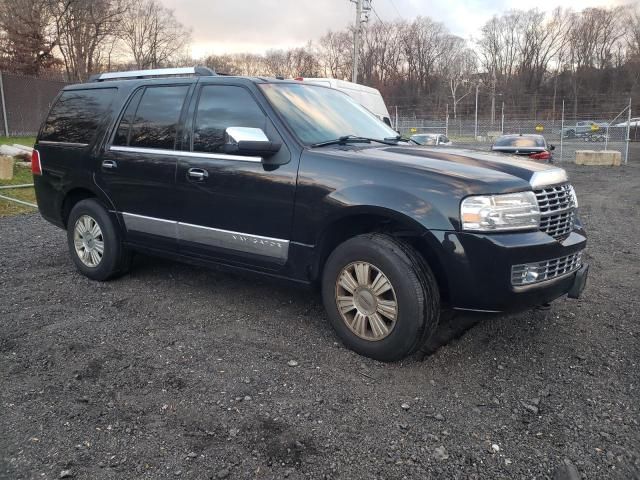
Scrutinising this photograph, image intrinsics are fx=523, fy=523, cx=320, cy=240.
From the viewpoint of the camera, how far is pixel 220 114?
13.6ft

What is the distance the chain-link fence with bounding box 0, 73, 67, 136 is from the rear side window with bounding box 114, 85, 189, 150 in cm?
1720

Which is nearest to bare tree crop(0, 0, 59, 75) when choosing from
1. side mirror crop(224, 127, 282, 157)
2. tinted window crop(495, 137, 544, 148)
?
tinted window crop(495, 137, 544, 148)

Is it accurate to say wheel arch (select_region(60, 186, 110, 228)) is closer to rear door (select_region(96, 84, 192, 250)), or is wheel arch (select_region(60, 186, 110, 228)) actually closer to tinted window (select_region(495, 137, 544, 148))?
rear door (select_region(96, 84, 192, 250))

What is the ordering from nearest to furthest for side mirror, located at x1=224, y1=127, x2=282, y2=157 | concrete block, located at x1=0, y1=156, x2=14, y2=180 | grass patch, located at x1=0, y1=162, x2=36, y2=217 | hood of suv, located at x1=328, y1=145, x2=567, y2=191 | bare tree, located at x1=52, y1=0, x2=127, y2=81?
hood of suv, located at x1=328, y1=145, x2=567, y2=191
side mirror, located at x1=224, y1=127, x2=282, y2=157
grass patch, located at x1=0, y1=162, x2=36, y2=217
concrete block, located at x1=0, y1=156, x2=14, y2=180
bare tree, located at x1=52, y1=0, x2=127, y2=81

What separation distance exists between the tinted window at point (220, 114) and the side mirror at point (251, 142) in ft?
0.82

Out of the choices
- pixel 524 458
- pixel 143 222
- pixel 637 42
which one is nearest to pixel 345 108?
pixel 143 222

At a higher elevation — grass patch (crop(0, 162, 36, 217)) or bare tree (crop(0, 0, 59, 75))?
bare tree (crop(0, 0, 59, 75))

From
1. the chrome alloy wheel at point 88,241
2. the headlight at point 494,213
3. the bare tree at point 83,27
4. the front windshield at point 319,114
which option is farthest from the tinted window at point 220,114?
the bare tree at point 83,27

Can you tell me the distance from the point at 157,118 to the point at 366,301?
2.49 m

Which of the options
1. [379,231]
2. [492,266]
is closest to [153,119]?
[379,231]

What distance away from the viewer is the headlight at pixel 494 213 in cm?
306

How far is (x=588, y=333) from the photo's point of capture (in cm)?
390

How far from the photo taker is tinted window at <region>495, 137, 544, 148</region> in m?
16.3

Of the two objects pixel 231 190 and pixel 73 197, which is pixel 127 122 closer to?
pixel 73 197
